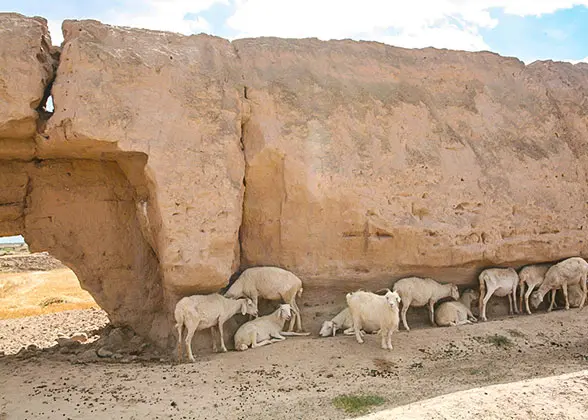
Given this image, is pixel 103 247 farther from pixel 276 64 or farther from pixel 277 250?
pixel 276 64

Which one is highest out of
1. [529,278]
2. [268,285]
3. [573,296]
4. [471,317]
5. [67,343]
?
[268,285]

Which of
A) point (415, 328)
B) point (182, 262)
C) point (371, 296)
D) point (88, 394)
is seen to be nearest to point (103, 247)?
point (182, 262)

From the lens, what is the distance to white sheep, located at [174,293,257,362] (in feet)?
24.0

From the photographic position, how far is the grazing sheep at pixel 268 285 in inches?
317

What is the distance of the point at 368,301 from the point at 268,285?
143 cm

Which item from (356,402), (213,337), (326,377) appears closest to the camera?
(356,402)

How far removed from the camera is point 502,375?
21.2 feet

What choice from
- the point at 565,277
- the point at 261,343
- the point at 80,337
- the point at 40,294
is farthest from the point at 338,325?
the point at 40,294

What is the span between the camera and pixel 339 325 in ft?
26.5

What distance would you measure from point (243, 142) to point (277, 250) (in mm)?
1616

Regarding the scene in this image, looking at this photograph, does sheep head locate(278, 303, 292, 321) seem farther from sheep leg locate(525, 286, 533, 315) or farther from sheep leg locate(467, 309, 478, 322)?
sheep leg locate(525, 286, 533, 315)

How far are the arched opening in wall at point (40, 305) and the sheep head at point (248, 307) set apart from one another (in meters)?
3.69

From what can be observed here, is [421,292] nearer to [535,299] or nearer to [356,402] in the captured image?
[535,299]

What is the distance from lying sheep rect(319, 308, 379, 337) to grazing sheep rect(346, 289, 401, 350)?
0.98 ft
